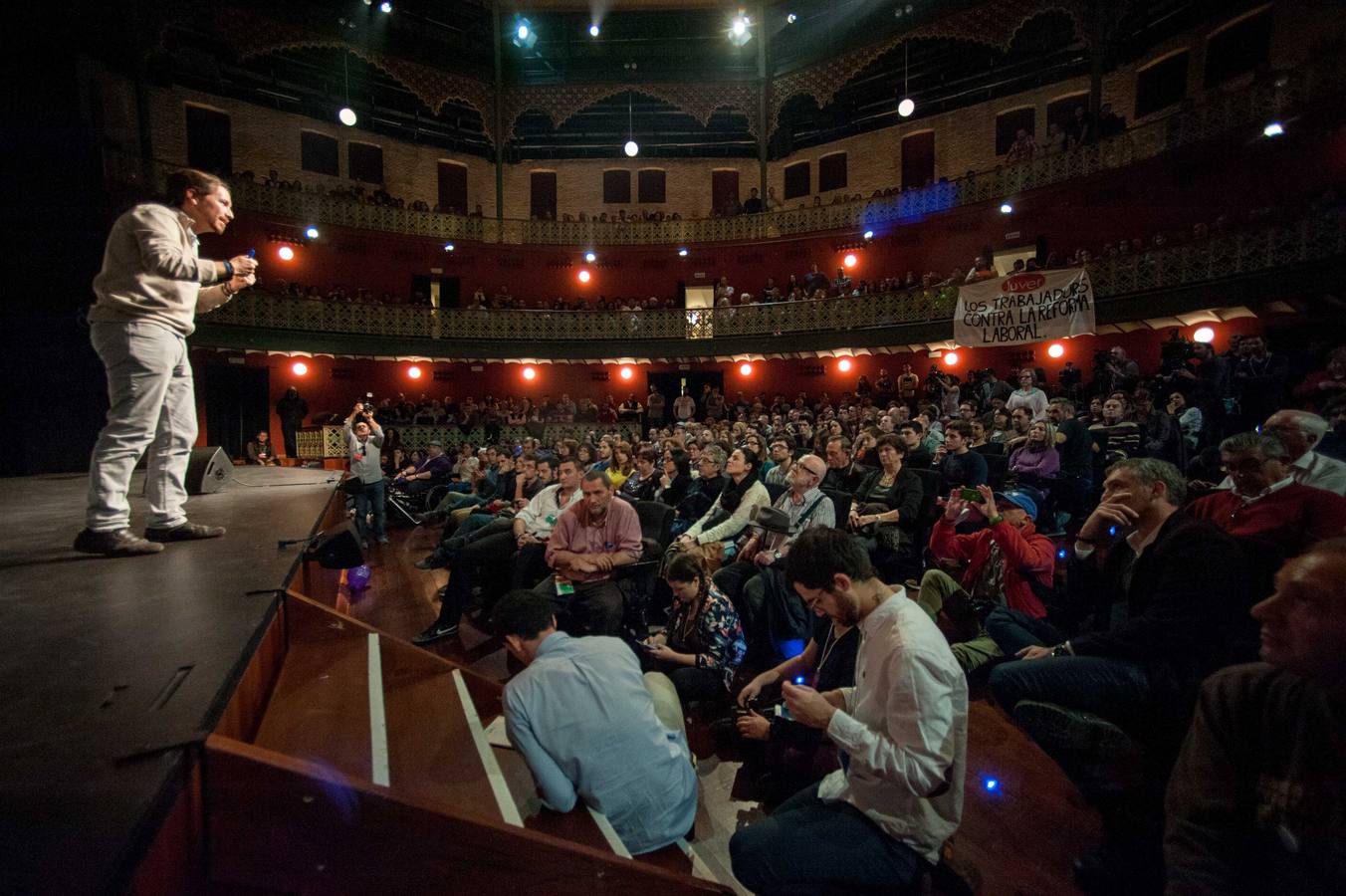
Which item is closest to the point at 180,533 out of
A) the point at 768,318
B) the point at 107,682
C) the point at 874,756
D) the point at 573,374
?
the point at 107,682

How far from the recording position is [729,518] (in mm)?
5156

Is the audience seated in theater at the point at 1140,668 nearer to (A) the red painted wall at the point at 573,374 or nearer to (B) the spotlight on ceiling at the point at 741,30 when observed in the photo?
(A) the red painted wall at the point at 573,374

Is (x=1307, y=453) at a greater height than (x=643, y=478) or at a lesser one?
greater

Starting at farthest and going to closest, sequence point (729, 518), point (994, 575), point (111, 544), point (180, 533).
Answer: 1. point (729, 518)
2. point (994, 575)
3. point (180, 533)
4. point (111, 544)

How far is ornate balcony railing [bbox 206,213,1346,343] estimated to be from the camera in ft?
33.6

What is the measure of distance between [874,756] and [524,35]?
20565 mm

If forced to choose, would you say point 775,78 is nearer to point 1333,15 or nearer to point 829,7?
point 829,7

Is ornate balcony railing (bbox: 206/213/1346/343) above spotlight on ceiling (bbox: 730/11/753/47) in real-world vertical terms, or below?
below

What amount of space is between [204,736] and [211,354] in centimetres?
1764

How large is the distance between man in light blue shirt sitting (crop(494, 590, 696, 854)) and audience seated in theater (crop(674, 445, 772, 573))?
8.61 ft

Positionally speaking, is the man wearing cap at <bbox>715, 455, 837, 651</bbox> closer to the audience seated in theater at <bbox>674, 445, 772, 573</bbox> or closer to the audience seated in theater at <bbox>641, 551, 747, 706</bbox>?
the audience seated in theater at <bbox>674, 445, 772, 573</bbox>

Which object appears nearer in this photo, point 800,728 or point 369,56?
point 800,728

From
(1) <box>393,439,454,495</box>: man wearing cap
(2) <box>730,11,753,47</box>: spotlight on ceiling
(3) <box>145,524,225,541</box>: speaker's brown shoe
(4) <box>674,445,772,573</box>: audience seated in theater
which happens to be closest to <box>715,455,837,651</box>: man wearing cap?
(4) <box>674,445,772,573</box>: audience seated in theater

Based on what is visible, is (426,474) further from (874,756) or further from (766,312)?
(874,756)
